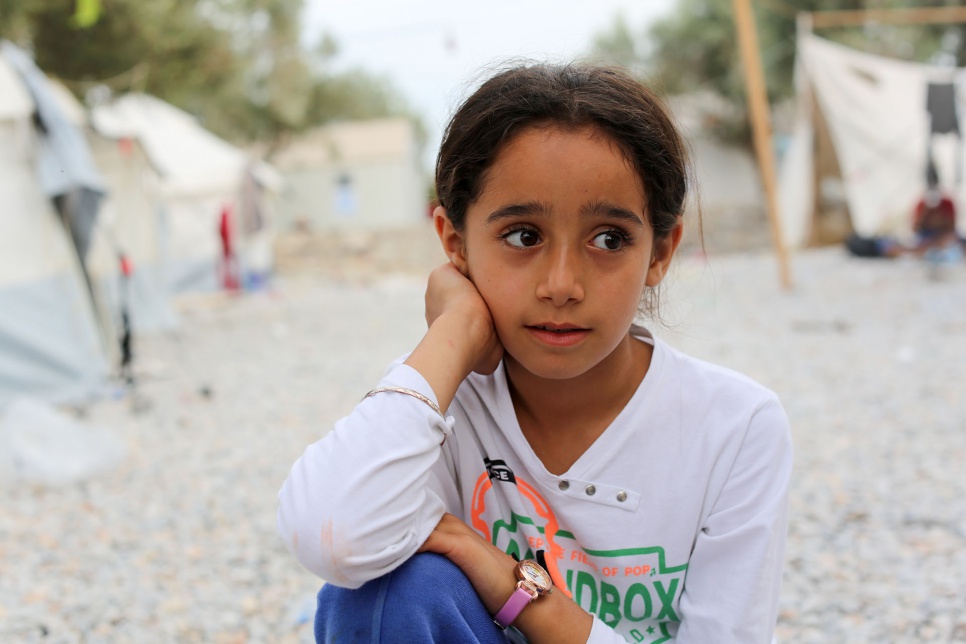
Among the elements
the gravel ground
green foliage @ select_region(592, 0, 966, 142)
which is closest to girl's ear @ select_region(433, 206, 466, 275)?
the gravel ground

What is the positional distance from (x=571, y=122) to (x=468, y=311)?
35 centimetres

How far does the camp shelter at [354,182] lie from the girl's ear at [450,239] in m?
31.0

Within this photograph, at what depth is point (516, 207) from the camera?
127 cm

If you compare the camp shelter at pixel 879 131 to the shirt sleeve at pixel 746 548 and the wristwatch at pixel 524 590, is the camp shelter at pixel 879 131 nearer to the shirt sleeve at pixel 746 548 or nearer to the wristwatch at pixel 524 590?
the shirt sleeve at pixel 746 548

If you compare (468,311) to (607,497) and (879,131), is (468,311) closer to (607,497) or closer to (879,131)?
(607,497)

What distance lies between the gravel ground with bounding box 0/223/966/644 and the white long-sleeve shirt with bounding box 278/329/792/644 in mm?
381

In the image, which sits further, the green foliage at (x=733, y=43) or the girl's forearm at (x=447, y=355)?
the green foliage at (x=733, y=43)

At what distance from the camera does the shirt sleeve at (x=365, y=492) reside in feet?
3.70

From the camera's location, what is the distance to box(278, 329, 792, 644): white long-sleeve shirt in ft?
3.76

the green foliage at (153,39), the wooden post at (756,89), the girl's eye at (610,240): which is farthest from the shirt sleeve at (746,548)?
the wooden post at (756,89)

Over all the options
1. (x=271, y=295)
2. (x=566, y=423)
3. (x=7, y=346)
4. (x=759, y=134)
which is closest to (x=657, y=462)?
(x=566, y=423)

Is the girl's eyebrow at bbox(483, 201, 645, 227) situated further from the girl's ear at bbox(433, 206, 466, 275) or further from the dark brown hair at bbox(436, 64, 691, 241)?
the girl's ear at bbox(433, 206, 466, 275)

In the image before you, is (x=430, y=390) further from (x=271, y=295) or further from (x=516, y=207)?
(x=271, y=295)

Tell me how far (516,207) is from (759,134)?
799 cm
